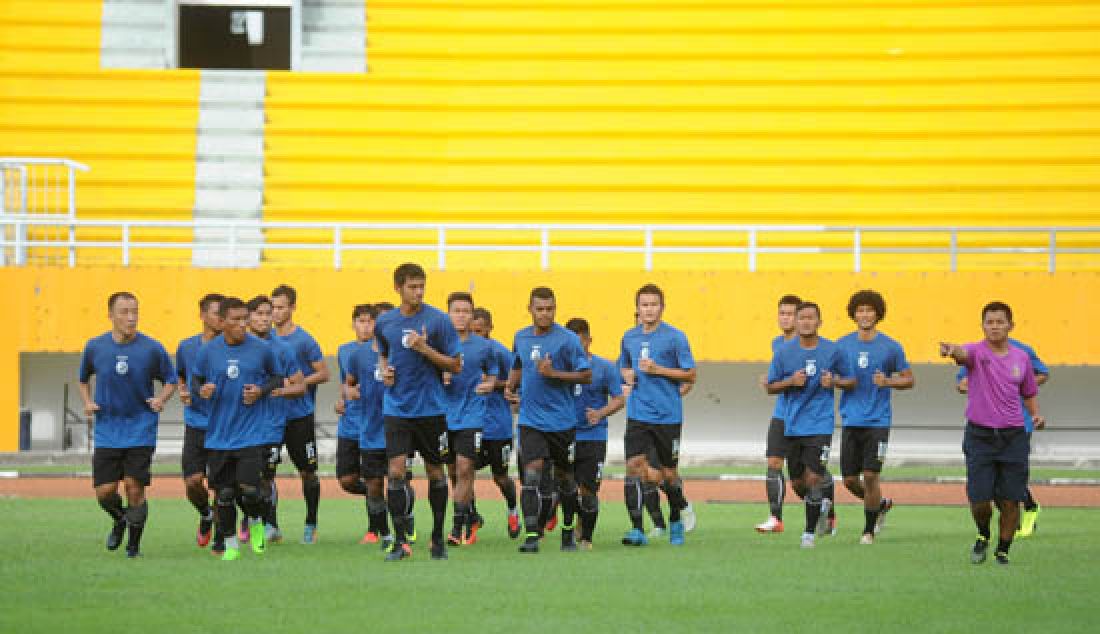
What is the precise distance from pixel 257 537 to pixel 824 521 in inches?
201

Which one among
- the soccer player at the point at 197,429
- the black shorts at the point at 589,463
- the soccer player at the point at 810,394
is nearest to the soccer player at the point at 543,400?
the black shorts at the point at 589,463

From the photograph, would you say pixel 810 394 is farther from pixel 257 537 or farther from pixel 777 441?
pixel 257 537

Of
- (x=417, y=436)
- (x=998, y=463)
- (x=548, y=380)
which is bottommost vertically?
(x=998, y=463)

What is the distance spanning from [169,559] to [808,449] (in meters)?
5.53

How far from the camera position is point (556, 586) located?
37.9 ft

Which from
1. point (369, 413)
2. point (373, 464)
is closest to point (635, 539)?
point (373, 464)

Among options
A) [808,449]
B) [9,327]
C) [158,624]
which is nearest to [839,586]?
[808,449]

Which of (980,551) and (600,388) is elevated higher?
(600,388)

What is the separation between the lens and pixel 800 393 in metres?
15.1

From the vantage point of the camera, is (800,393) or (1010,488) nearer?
(1010,488)

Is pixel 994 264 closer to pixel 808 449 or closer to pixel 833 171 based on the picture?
pixel 833 171

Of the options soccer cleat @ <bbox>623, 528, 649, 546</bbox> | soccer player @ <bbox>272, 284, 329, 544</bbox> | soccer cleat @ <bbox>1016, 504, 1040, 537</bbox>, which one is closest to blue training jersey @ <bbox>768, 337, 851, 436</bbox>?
soccer cleat @ <bbox>623, 528, 649, 546</bbox>

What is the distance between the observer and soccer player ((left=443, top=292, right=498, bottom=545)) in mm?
14523

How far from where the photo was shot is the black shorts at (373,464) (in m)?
14.1
